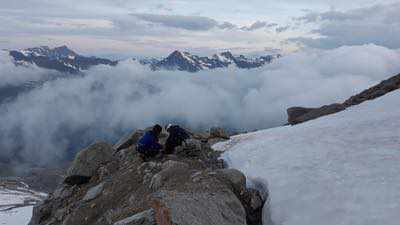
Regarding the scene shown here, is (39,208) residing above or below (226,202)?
below

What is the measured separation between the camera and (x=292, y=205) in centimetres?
1989

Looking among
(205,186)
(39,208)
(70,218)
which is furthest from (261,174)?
(39,208)

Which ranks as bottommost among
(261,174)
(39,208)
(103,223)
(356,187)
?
(39,208)

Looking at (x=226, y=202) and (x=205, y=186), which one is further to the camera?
(x=205, y=186)

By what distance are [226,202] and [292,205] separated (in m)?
2.75

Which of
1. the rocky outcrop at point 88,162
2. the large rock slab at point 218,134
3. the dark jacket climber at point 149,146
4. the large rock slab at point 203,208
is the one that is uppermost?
the large rock slab at point 203,208

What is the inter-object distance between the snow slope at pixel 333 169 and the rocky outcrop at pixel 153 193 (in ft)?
5.57

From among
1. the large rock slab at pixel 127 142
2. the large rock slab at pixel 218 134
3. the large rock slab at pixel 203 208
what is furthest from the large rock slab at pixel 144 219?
the large rock slab at pixel 218 134

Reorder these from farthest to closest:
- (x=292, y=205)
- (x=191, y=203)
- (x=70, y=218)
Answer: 1. (x=70, y=218)
2. (x=292, y=205)
3. (x=191, y=203)

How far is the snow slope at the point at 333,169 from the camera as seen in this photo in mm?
17953

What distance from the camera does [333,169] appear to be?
21938 mm

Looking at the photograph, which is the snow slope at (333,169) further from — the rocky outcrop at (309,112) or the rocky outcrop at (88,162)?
the rocky outcrop at (309,112)

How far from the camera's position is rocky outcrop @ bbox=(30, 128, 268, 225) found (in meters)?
18.5

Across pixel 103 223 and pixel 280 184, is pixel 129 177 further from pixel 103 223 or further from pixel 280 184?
pixel 280 184
